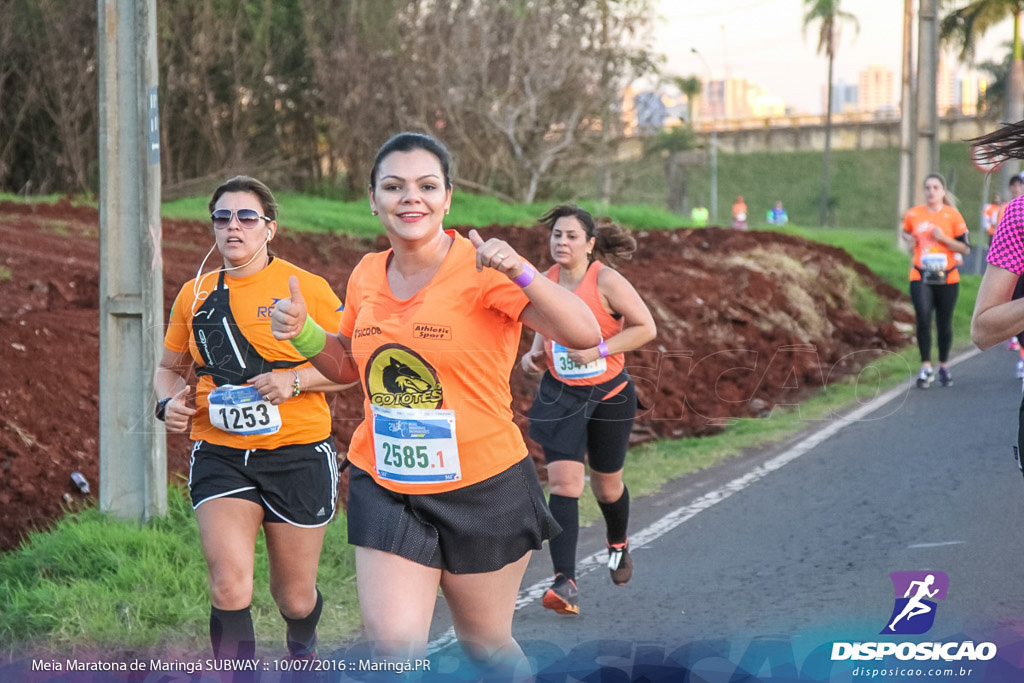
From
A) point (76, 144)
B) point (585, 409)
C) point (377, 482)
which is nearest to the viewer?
point (377, 482)

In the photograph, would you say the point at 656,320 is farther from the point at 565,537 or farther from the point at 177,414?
the point at 177,414

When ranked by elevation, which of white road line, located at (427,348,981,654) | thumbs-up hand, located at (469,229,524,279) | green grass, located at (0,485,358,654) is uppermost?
thumbs-up hand, located at (469,229,524,279)

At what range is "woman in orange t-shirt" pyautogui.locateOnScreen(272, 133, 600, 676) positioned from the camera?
3.80 meters

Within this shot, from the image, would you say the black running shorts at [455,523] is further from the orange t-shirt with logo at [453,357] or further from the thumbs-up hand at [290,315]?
the thumbs-up hand at [290,315]

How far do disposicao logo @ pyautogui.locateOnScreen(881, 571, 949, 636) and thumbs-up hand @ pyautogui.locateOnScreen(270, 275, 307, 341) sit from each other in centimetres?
316

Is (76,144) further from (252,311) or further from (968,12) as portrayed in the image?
(968,12)

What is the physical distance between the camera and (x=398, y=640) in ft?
12.3

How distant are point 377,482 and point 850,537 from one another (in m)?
4.48

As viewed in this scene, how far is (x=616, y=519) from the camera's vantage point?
6.72 metres

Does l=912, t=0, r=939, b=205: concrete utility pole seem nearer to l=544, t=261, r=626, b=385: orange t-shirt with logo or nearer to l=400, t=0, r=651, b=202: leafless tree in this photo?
l=400, t=0, r=651, b=202: leafless tree

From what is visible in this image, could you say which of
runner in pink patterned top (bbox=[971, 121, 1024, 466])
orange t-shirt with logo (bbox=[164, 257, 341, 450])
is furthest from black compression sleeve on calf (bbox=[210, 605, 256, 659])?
runner in pink patterned top (bbox=[971, 121, 1024, 466])

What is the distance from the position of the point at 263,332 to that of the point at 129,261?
2.37 m

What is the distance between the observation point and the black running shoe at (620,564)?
21.7ft

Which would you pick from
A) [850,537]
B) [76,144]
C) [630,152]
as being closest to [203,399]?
[850,537]
